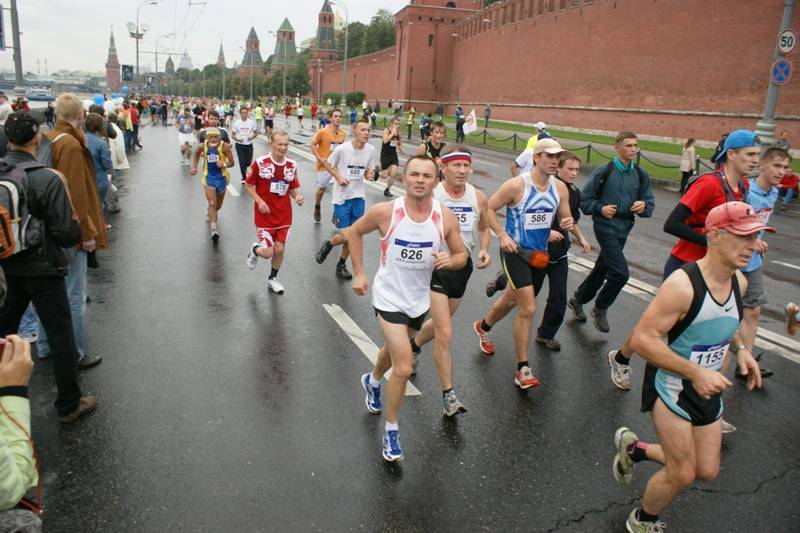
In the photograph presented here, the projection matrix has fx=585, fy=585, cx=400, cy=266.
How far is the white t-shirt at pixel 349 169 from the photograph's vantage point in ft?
28.2

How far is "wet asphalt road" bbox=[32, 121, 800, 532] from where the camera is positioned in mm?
3324

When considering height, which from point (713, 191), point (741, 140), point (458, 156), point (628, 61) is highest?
point (628, 61)

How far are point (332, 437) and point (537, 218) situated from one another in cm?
255

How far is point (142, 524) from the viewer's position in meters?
3.14

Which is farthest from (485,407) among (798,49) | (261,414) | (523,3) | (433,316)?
(523,3)

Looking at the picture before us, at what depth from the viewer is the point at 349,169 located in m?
8.63

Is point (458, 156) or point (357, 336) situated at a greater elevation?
point (458, 156)

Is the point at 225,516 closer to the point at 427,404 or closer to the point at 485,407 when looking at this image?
the point at 427,404

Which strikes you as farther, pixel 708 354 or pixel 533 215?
pixel 533 215

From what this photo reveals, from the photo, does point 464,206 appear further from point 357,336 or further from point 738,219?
point 738,219

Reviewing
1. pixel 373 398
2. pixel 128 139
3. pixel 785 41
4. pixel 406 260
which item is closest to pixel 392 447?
pixel 373 398

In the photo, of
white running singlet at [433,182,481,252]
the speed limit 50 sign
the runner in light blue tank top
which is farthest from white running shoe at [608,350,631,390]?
the speed limit 50 sign

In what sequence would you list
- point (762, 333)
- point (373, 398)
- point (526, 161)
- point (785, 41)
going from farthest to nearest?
1. point (785, 41)
2. point (526, 161)
3. point (762, 333)
4. point (373, 398)

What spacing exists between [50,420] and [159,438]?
2.82 feet
